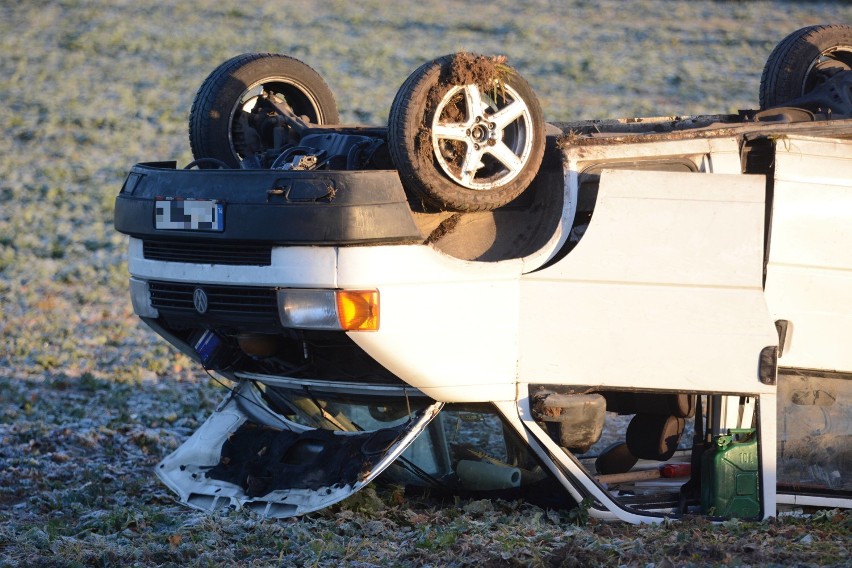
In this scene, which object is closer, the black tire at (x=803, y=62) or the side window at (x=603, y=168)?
the side window at (x=603, y=168)

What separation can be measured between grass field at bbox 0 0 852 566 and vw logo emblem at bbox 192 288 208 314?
3.38ft

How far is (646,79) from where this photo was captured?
96.8ft

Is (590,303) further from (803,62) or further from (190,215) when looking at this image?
(803,62)

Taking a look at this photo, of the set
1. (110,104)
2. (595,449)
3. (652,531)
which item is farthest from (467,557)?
(110,104)

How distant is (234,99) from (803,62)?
128 inches

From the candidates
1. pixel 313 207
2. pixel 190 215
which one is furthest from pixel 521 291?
pixel 190 215

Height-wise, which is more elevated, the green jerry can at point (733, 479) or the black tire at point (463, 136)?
the black tire at point (463, 136)

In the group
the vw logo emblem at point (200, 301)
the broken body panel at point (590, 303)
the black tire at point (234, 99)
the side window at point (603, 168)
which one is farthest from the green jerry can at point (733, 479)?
the black tire at point (234, 99)

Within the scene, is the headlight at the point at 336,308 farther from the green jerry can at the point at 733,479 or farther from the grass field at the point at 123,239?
the green jerry can at the point at 733,479

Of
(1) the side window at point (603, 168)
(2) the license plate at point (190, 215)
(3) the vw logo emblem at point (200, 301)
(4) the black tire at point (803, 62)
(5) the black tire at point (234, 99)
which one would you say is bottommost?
(3) the vw logo emblem at point (200, 301)

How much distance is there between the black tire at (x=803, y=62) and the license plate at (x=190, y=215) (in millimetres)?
3355

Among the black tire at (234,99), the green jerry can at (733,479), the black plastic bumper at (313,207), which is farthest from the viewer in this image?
the black tire at (234,99)

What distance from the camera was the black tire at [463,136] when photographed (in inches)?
205

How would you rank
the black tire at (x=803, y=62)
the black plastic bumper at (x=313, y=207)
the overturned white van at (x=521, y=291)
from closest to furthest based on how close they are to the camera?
the black plastic bumper at (x=313, y=207)
the overturned white van at (x=521, y=291)
the black tire at (x=803, y=62)
